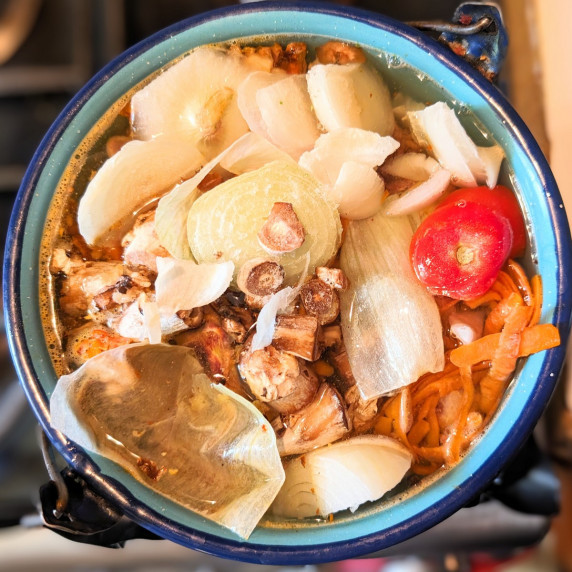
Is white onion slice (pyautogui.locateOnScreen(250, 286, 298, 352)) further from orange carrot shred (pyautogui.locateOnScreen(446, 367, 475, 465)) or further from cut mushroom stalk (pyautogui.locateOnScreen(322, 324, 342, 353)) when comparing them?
orange carrot shred (pyautogui.locateOnScreen(446, 367, 475, 465))

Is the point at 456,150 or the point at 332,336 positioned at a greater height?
the point at 456,150

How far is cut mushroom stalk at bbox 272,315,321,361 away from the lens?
729 millimetres

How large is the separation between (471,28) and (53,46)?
85 centimetres

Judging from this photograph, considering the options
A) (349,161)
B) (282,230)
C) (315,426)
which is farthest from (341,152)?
(315,426)

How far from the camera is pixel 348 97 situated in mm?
768

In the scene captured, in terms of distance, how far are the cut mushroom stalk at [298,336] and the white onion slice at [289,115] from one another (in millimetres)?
211

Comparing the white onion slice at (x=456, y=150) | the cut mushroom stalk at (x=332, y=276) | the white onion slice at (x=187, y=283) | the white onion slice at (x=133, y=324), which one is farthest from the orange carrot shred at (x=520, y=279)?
the white onion slice at (x=133, y=324)

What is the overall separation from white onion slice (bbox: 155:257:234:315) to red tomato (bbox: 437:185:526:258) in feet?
0.95

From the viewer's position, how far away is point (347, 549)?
678 mm

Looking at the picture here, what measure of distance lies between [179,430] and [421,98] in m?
0.53

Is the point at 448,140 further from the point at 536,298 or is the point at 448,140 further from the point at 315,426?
the point at 315,426

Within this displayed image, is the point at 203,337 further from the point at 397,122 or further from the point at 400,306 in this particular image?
the point at 397,122

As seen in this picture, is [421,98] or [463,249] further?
[421,98]

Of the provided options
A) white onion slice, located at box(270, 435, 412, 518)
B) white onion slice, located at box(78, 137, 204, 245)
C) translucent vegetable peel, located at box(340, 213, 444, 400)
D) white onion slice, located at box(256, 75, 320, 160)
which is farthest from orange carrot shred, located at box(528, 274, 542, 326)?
white onion slice, located at box(78, 137, 204, 245)
